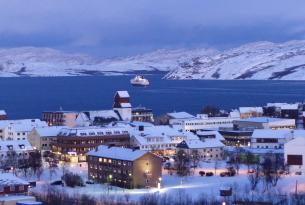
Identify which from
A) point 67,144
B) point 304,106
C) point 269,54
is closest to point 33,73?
point 269,54

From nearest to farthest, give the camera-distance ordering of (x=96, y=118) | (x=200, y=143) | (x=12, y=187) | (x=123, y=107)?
(x=12, y=187) → (x=200, y=143) → (x=96, y=118) → (x=123, y=107)

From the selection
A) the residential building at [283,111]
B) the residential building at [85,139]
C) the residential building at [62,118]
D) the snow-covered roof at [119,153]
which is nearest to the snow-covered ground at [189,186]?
the snow-covered roof at [119,153]

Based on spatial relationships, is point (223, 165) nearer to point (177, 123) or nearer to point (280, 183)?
point (280, 183)

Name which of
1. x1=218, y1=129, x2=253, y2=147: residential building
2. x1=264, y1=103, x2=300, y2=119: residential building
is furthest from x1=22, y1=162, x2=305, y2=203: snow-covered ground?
x1=264, y1=103, x2=300, y2=119: residential building

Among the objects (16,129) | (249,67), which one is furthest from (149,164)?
(249,67)

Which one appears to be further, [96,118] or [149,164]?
[96,118]

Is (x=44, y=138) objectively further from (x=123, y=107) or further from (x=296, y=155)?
(x=296, y=155)

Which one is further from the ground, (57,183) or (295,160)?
(295,160)
